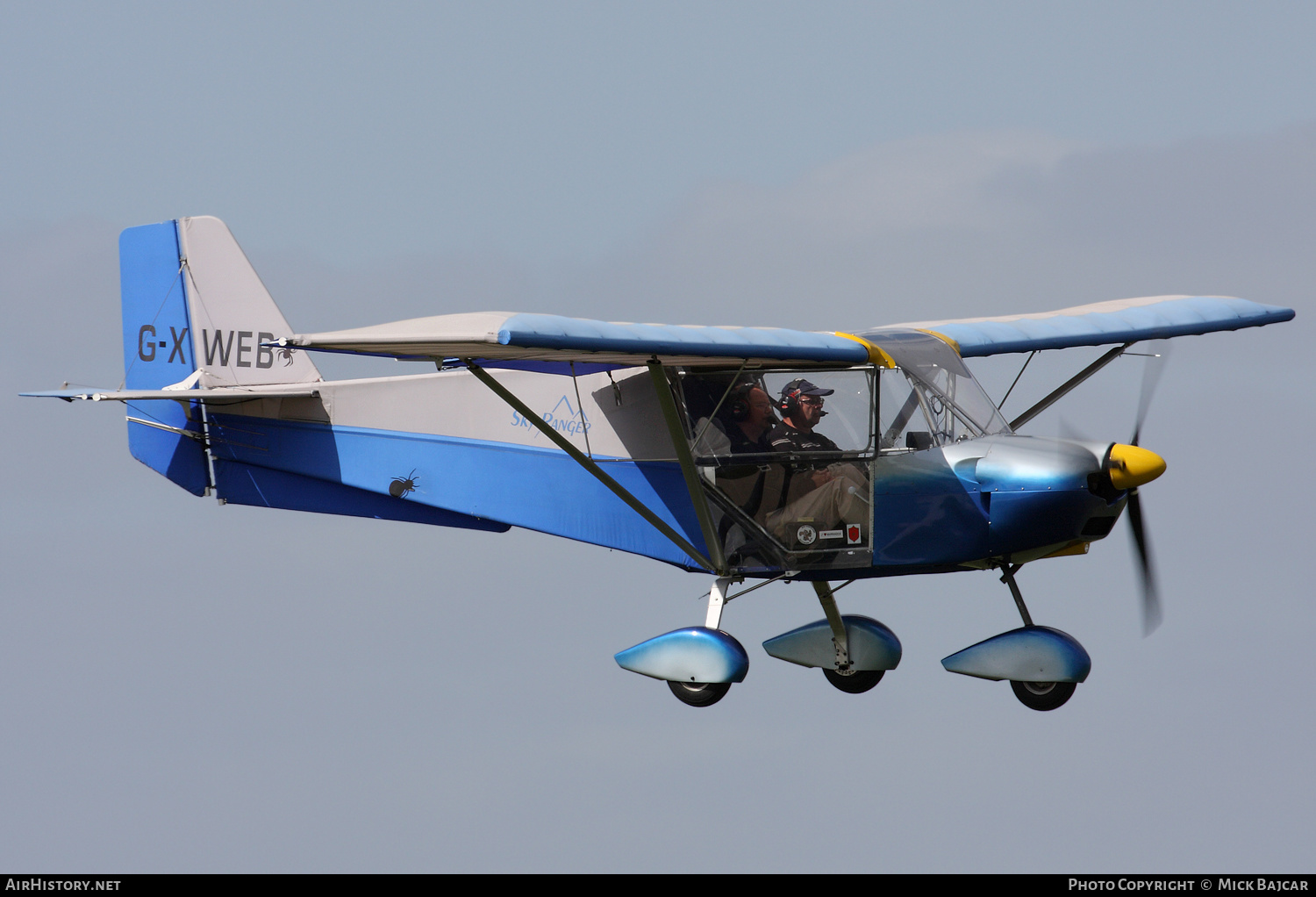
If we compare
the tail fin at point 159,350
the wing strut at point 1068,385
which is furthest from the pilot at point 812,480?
the tail fin at point 159,350

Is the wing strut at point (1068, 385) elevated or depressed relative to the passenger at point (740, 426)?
elevated

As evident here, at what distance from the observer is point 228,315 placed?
14.8m

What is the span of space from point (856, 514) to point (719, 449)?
1.06 m

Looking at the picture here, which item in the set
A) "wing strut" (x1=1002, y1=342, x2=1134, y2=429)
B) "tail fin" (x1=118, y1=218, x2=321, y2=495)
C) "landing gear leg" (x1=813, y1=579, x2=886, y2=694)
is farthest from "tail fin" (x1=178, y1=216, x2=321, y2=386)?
"wing strut" (x1=1002, y1=342, x2=1134, y2=429)

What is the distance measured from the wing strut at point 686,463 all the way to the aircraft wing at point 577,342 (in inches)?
7.3

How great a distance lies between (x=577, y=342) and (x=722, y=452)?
1931mm

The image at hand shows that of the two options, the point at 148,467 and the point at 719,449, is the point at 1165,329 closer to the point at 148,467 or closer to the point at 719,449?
the point at 719,449

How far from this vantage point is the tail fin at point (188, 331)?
48.2 ft

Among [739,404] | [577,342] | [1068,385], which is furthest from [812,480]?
[1068,385]

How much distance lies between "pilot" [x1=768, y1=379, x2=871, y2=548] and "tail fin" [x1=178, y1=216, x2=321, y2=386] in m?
4.38

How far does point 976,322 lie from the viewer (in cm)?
1388

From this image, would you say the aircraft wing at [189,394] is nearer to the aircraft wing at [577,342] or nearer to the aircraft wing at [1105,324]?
the aircraft wing at [577,342]

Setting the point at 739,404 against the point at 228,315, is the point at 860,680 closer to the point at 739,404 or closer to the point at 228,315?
the point at 739,404

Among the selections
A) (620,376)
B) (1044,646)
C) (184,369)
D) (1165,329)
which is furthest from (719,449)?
(184,369)
